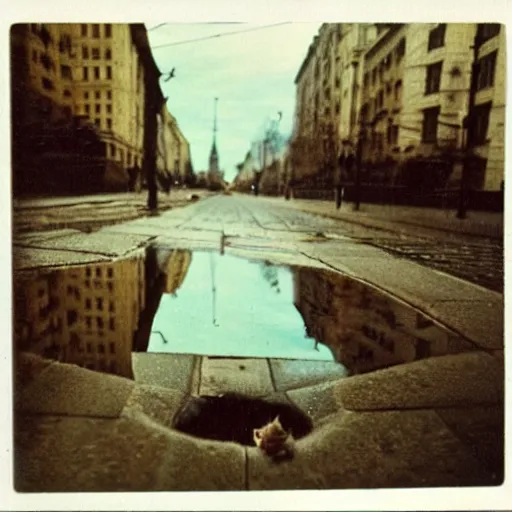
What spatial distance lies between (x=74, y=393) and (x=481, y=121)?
209cm

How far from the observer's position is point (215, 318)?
6.66ft

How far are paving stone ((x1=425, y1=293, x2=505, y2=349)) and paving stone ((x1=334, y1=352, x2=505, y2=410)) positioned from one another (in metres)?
0.08

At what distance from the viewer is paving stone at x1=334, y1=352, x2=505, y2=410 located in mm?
1635

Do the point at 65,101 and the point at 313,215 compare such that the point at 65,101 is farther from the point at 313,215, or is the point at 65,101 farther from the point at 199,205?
the point at 313,215

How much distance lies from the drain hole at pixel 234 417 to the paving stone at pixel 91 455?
15cm

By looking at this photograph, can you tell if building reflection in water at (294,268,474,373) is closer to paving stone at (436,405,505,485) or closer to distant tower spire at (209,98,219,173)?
paving stone at (436,405,505,485)

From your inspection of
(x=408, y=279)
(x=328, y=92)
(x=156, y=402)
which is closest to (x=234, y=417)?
(x=156, y=402)

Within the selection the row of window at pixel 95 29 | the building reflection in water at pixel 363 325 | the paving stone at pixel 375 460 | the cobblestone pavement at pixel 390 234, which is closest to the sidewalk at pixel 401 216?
the cobblestone pavement at pixel 390 234

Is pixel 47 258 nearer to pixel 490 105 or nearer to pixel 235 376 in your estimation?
pixel 235 376

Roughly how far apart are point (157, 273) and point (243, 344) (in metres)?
0.64

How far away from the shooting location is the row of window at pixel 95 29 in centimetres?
182

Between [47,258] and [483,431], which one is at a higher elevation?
[47,258]

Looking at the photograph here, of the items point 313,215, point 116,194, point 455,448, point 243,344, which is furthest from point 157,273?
point 455,448

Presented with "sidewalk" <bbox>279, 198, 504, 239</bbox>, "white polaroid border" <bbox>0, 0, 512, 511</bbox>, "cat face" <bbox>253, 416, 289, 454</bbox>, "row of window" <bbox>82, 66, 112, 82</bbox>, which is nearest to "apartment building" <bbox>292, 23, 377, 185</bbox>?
"white polaroid border" <bbox>0, 0, 512, 511</bbox>
